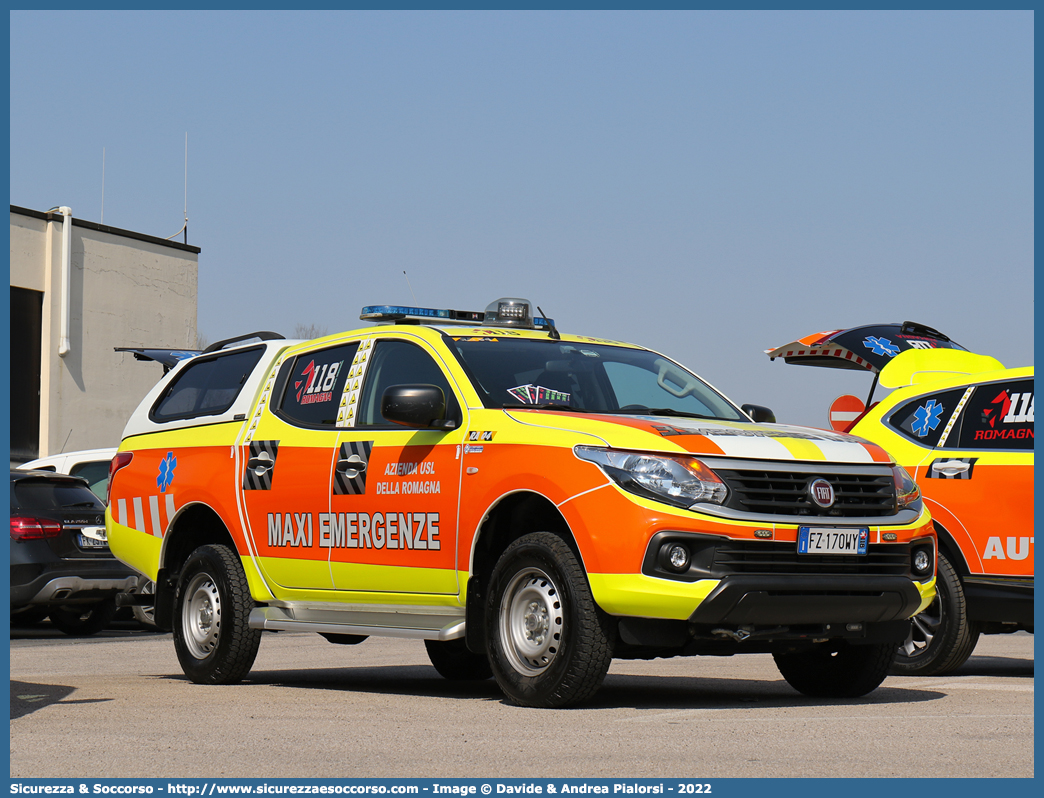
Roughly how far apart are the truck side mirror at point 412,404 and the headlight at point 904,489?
7.45 feet

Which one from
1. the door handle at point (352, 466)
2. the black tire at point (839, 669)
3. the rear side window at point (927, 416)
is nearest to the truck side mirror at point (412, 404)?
the door handle at point (352, 466)

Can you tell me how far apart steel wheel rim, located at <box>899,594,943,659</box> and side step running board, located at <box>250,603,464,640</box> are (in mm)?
3428

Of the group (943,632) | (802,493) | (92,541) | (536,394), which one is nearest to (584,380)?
(536,394)

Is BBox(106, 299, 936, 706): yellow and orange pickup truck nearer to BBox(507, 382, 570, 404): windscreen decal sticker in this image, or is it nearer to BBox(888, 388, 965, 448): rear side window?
BBox(507, 382, 570, 404): windscreen decal sticker

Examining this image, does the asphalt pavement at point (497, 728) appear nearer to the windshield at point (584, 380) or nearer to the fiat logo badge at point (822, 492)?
the fiat logo badge at point (822, 492)

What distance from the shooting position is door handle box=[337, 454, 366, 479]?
792cm

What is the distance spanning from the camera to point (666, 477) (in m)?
6.54

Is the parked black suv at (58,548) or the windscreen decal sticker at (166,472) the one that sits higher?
the windscreen decal sticker at (166,472)

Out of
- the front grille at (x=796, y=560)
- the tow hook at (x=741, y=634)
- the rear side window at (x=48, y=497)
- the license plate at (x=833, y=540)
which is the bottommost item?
the tow hook at (x=741, y=634)

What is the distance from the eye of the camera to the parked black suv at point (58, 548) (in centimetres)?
1330

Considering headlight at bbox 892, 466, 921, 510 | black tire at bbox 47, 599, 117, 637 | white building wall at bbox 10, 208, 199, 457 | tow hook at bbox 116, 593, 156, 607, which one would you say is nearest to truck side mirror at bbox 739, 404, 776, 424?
headlight at bbox 892, 466, 921, 510

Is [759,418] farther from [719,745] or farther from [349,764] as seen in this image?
[349,764]

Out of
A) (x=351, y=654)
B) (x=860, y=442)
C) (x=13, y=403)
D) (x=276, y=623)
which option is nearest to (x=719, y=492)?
(x=860, y=442)

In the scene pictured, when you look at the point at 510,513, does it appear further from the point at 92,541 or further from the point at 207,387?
the point at 92,541
